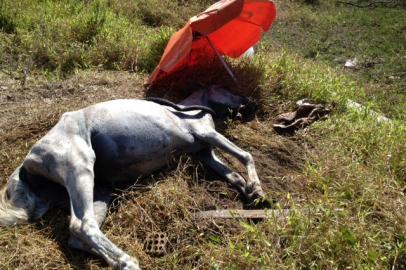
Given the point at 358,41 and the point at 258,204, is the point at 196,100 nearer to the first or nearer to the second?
the point at 258,204

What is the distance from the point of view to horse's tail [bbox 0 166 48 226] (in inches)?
126

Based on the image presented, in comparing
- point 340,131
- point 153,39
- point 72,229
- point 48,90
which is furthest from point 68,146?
point 153,39

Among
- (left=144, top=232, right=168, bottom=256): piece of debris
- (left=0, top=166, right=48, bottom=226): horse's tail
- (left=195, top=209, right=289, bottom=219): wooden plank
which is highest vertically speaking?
(left=0, top=166, right=48, bottom=226): horse's tail

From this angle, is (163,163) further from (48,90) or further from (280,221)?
(48,90)

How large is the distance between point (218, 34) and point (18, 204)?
9.94 ft

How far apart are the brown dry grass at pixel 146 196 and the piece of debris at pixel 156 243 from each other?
3 centimetres

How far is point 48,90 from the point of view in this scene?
5234 mm

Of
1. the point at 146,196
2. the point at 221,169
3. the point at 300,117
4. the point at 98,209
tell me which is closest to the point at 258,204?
the point at 221,169

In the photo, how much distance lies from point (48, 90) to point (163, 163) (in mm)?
2103

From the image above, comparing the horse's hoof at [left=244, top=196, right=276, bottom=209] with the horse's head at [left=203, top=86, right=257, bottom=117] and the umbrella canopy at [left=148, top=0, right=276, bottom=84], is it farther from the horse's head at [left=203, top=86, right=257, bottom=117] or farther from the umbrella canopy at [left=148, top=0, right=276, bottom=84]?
the umbrella canopy at [left=148, top=0, right=276, bottom=84]

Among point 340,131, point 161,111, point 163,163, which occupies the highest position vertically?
point 161,111

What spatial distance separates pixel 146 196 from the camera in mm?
3492

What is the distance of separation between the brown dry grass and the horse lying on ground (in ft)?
0.34

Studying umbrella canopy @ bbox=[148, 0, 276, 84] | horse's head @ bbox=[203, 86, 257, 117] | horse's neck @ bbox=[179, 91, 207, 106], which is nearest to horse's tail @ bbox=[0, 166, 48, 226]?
horse's neck @ bbox=[179, 91, 207, 106]
